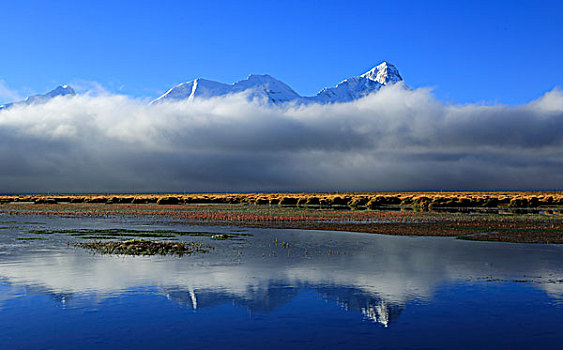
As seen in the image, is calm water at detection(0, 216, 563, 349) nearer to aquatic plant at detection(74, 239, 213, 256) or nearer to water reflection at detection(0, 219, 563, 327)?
water reflection at detection(0, 219, 563, 327)

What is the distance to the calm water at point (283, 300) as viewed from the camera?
552 inches

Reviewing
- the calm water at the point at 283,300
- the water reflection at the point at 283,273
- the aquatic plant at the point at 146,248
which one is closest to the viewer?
the calm water at the point at 283,300

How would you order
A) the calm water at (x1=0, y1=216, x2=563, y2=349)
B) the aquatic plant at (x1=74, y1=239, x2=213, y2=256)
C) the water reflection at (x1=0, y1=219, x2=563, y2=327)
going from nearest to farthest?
the calm water at (x1=0, y1=216, x2=563, y2=349) → the water reflection at (x1=0, y1=219, x2=563, y2=327) → the aquatic plant at (x1=74, y1=239, x2=213, y2=256)

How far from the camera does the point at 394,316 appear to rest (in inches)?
635

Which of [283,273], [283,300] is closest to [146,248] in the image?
[283,273]

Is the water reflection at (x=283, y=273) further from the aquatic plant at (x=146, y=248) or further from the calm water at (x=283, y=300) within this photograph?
the aquatic plant at (x=146, y=248)

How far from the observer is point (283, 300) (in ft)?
60.3

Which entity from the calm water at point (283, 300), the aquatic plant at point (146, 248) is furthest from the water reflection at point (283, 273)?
the aquatic plant at point (146, 248)

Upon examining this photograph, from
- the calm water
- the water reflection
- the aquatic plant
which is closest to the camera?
the calm water

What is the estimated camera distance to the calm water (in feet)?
46.0

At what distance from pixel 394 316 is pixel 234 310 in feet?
17.3

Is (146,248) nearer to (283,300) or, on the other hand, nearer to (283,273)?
(283,273)

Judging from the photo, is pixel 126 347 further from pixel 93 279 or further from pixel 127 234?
pixel 127 234

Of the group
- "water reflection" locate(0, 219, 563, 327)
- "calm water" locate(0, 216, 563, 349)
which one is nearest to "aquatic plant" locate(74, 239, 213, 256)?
"water reflection" locate(0, 219, 563, 327)
